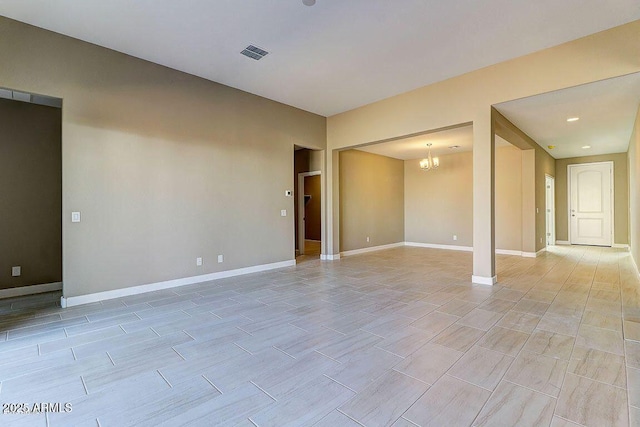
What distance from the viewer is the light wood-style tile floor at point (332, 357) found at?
168 centimetres

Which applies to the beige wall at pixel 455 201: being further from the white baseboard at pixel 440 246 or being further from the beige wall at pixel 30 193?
the beige wall at pixel 30 193

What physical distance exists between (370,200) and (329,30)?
5297mm

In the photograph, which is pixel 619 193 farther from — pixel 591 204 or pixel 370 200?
pixel 370 200

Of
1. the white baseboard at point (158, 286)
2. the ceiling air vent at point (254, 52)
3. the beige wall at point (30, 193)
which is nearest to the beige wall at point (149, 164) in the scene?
the white baseboard at point (158, 286)

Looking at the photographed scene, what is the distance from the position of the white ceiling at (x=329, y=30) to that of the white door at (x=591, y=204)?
725 cm

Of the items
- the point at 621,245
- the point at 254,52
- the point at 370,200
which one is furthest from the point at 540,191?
the point at 254,52

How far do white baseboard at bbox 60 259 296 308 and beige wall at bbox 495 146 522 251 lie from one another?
5.79 metres

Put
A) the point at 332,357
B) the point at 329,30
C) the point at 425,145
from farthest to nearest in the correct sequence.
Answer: the point at 425,145, the point at 329,30, the point at 332,357

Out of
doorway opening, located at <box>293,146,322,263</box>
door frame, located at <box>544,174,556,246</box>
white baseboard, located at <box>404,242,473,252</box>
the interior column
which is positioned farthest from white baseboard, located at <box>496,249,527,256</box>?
doorway opening, located at <box>293,146,322,263</box>

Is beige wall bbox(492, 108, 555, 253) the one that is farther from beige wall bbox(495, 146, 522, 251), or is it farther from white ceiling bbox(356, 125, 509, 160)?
white ceiling bbox(356, 125, 509, 160)

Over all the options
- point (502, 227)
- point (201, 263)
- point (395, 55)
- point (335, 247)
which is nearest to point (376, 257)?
point (335, 247)

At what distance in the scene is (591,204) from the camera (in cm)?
873

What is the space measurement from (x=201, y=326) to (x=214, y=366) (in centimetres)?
88

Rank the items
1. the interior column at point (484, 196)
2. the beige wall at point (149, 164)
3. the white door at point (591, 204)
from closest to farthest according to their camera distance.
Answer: the beige wall at point (149, 164) → the interior column at point (484, 196) → the white door at point (591, 204)
